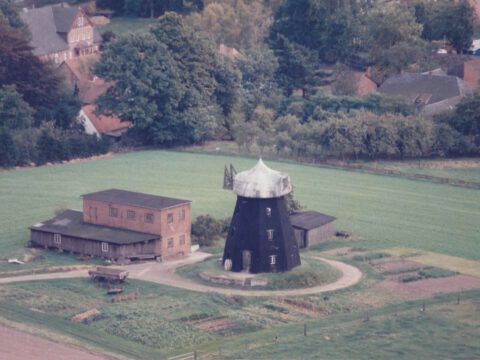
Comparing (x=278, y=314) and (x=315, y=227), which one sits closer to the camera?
(x=278, y=314)

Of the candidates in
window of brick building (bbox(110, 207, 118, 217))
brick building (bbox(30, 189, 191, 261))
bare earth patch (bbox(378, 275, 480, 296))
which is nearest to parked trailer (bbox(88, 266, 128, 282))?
brick building (bbox(30, 189, 191, 261))

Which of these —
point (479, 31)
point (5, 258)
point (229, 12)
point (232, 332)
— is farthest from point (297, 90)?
point (232, 332)

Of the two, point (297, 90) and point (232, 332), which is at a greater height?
point (297, 90)

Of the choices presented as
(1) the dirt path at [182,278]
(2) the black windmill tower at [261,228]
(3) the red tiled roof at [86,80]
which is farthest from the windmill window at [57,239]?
(3) the red tiled roof at [86,80]

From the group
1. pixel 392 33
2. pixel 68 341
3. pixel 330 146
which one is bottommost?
pixel 68 341

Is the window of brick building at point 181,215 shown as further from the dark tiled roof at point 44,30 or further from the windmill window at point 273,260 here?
the dark tiled roof at point 44,30

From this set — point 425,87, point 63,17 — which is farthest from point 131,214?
point 63,17

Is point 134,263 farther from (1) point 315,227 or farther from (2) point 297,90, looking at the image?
(2) point 297,90
